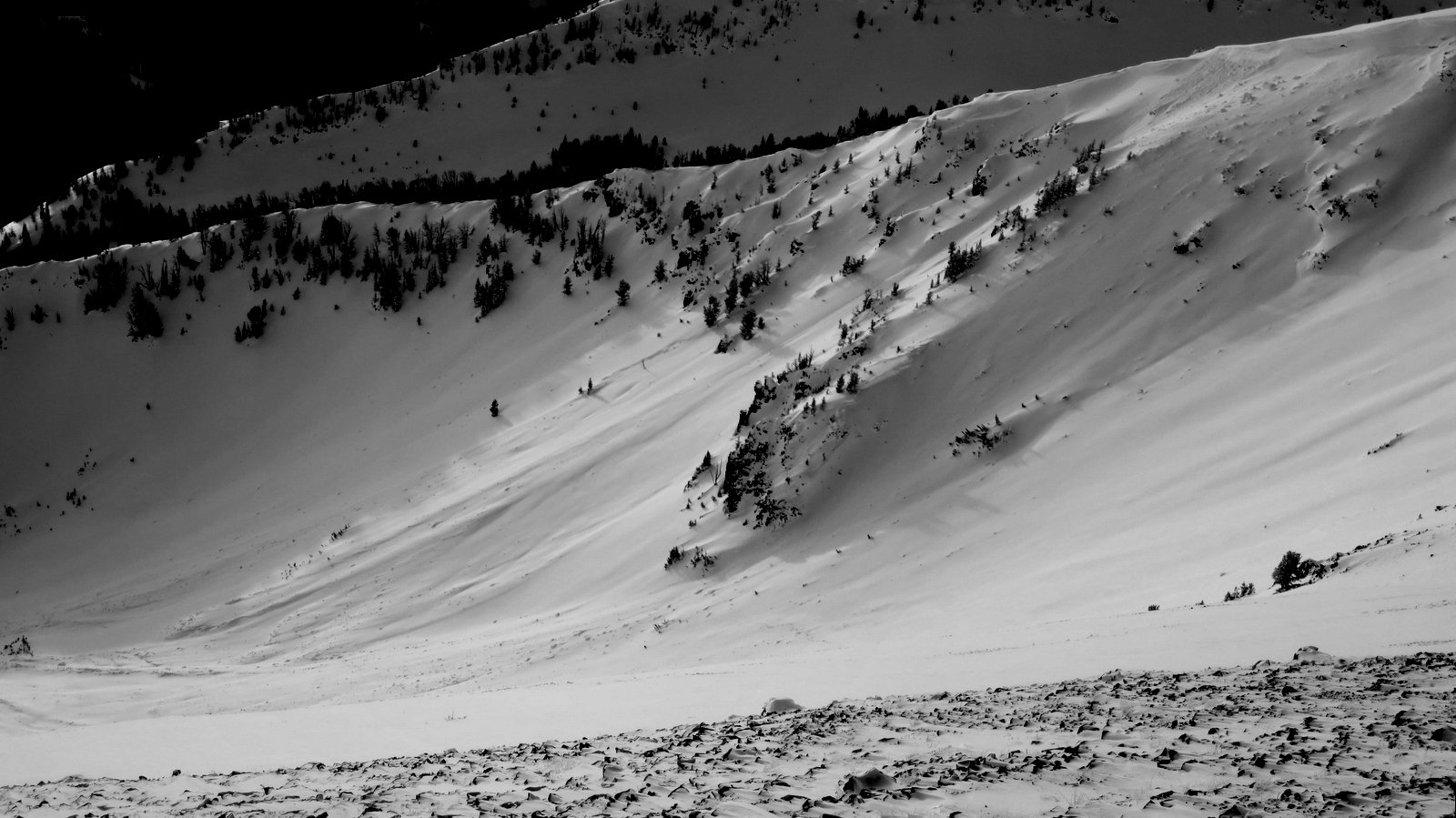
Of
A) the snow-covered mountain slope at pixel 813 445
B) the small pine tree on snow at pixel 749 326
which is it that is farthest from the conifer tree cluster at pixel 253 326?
the small pine tree on snow at pixel 749 326

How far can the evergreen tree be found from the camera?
30.6 m

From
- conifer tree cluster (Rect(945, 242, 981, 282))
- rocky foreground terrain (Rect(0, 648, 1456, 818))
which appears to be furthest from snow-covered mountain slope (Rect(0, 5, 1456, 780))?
rocky foreground terrain (Rect(0, 648, 1456, 818))

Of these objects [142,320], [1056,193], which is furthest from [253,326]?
[1056,193]

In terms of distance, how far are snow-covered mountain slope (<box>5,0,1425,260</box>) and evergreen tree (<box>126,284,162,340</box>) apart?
11983mm

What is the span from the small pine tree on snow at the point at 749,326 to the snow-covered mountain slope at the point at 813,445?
1.01 feet

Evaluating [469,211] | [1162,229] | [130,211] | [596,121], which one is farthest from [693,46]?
[1162,229]

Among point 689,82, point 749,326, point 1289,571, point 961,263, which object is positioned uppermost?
point 689,82

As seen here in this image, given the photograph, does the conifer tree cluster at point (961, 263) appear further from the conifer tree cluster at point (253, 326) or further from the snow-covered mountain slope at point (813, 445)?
the conifer tree cluster at point (253, 326)

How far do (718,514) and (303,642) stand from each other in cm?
868

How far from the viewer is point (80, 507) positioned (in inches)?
1008

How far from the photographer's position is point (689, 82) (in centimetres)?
4575

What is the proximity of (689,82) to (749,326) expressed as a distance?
2693 cm

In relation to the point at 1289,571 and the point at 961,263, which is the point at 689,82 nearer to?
the point at 961,263

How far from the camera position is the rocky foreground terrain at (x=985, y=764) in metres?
4.85
